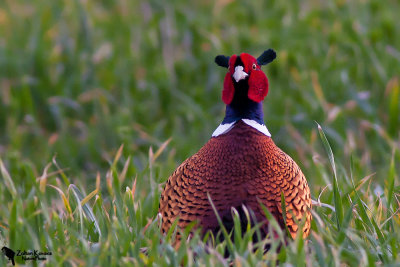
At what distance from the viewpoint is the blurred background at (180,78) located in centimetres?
474

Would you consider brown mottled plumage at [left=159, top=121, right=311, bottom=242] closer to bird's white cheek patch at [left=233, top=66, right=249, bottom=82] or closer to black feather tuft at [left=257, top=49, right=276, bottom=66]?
bird's white cheek patch at [left=233, top=66, right=249, bottom=82]

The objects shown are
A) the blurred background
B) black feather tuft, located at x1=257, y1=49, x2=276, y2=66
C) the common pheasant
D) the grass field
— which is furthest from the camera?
the blurred background

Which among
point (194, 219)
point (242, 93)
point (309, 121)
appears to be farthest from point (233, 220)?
point (309, 121)

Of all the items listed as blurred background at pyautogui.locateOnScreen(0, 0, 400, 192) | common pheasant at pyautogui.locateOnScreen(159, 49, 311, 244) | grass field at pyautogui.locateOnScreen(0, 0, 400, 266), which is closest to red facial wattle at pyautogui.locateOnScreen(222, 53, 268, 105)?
common pheasant at pyautogui.locateOnScreen(159, 49, 311, 244)

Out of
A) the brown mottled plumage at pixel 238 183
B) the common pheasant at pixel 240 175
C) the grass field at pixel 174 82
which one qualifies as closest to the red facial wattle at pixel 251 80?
the common pheasant at pixel 240 175

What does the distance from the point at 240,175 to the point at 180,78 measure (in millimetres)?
2840

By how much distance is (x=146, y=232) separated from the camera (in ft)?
9.12

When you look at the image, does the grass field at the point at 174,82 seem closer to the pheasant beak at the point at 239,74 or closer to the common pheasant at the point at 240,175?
the common pheasant at the point at 240,175

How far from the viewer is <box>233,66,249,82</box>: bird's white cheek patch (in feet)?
8.61

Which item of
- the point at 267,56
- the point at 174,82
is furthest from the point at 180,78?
the point at 267,56

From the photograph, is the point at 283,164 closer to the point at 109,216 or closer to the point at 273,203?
the point at 273,203

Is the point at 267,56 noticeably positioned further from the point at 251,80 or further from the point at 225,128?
the point at 225,128

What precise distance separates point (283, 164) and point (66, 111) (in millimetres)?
2960

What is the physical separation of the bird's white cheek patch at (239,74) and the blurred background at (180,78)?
5.72 ft
